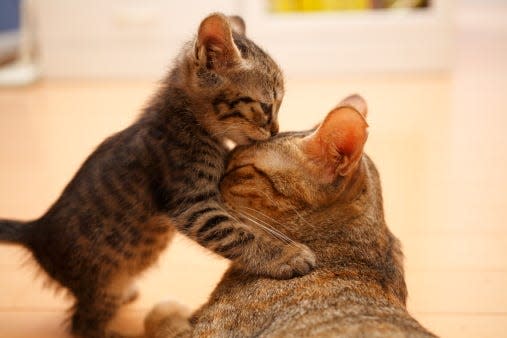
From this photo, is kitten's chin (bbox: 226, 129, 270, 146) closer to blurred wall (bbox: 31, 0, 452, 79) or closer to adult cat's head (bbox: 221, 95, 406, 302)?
adult cat's head (bbox: 221, 95, 406, 302)

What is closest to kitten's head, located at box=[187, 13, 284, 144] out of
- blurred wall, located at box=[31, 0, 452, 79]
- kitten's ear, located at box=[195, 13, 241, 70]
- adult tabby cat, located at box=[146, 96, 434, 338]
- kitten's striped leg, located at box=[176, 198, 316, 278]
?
kitten's ear, located at box=[195, 13, 241, 70]

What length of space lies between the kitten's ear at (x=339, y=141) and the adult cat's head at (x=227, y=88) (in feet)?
1.20

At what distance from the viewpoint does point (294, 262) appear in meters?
1.99

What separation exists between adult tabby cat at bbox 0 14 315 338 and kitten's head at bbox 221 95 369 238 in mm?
153

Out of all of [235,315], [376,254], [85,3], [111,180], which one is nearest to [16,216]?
[111,180]

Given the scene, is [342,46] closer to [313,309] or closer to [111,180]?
[111,180]

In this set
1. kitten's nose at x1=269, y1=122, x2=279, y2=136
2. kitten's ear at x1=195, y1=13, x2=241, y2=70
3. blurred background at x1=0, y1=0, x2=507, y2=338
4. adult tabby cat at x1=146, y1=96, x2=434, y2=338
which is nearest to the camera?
adult tabby cat at x1=146, y1=96, x2=434, y2=338

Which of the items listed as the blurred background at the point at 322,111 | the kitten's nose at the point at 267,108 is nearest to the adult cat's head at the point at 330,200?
the kitten's nose at the point at 267,108

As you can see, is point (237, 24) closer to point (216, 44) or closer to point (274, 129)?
point (216, 44)

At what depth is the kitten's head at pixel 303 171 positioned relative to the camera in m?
1.89

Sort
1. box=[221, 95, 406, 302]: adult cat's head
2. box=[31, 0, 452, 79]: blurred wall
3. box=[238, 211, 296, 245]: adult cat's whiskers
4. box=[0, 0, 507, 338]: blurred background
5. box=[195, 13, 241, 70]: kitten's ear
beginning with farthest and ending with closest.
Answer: box=[31, 0, 452, 79]: blurred wall → box=[0, 0, 507, 338]: blurred background → box=[195, 13, 241, 70]: kitten's ear → box=[238, 211, 296, 245]: adult cat's whiskers → box=[221, 95, 406, 302]: adult cat's head

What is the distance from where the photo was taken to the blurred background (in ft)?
8.75

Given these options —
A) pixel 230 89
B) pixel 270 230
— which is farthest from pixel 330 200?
pixel 230 89

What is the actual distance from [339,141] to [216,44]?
672mm
